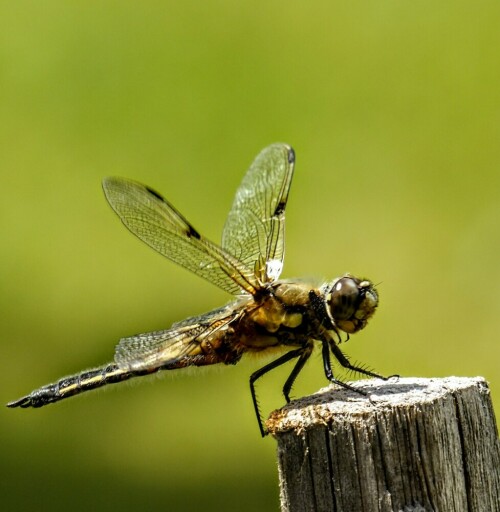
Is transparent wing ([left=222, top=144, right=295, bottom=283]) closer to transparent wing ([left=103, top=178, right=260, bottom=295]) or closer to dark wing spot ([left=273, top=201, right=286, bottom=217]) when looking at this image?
dark wing spot ([left=273, top=201, right=286, bottom=217])

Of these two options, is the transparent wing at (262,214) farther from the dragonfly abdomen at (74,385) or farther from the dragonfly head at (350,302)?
the dragonfly abdomen at (74,385)

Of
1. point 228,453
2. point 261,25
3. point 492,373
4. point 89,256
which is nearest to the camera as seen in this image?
point 228,453

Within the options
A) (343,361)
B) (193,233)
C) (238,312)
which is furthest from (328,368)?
(193,233)

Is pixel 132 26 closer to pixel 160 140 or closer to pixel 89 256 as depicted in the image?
pixel 160 140

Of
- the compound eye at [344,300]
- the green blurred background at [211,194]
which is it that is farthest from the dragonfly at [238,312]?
the green blurred background at [211,194]

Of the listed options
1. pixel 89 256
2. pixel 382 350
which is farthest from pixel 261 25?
pixel 382 350

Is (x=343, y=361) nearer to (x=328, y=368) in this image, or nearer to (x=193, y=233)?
(x=328, y=368)
